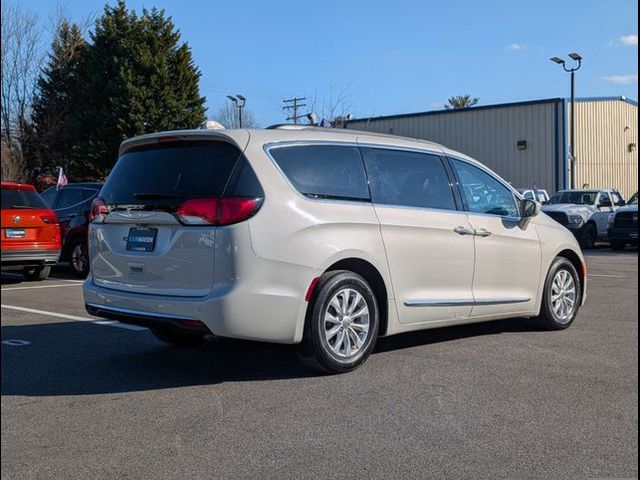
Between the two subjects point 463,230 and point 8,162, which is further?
point 463,230

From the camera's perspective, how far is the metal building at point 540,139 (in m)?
34.2

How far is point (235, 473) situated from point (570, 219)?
18789 mm

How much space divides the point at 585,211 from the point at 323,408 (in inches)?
732

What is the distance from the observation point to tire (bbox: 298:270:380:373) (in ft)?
17.7

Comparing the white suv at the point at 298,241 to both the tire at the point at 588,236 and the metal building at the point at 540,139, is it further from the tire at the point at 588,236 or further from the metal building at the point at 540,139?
the metal building at the point at 540,139

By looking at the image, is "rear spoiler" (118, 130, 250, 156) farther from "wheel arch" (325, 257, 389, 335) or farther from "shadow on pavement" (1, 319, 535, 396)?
"shadow on pavement" (1, 319, 535, 396)

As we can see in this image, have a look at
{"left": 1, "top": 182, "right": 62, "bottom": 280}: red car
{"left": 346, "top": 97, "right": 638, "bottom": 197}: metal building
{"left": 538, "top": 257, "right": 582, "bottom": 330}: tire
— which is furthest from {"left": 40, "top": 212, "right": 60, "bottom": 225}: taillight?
{"left": 346, "top": 97, "right": 638, "bottom": 197}: metal building

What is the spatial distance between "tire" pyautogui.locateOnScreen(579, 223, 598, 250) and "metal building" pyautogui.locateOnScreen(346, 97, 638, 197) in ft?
36.9

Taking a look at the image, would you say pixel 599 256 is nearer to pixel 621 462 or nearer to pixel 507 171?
pixel 621 462

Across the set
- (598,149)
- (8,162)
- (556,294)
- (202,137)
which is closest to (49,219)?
(8,162)

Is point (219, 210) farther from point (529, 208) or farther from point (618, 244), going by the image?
point (618, 244)

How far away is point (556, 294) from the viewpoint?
24.3 ft

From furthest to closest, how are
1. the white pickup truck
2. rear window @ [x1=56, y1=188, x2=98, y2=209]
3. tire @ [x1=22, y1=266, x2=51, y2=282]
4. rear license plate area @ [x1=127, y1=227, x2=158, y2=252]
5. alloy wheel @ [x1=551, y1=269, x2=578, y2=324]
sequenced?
the white pickup truck, rear window @ [x1=56, y1=188, x2=98, y2=209], tire @ [x1=22, y1=266, x2=51, y2=282], alloy wheel @ [x1=551, y1=269, x2=578, y2=324], rear license plate area @ [x1=127, y1=227, x2=158, y2=252]

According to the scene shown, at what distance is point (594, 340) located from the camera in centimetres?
684
